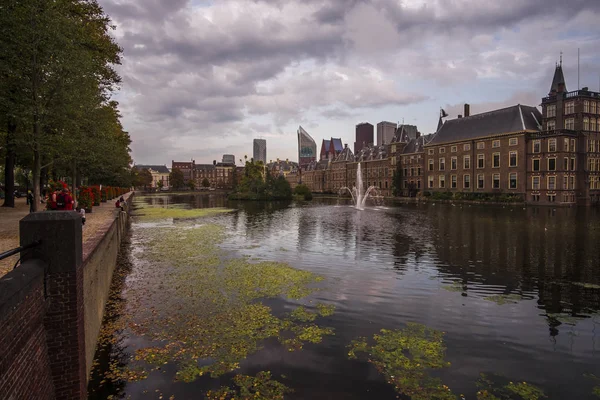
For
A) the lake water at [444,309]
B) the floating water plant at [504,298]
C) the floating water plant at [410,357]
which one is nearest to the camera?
the floating water plant at [410,357]

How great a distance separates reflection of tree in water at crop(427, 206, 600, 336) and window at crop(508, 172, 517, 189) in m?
37.3

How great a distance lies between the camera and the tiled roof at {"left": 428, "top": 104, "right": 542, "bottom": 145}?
6372cm

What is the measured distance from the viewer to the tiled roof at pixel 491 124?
63.7 m

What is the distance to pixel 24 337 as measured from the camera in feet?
16.0

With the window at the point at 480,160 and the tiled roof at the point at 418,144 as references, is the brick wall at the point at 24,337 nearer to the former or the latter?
the window at the point at 480,160

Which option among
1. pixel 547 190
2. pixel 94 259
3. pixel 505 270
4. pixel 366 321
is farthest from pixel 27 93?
pixel 547 190

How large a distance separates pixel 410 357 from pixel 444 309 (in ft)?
12.5

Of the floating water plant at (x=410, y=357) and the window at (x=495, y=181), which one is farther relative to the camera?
the window at (x=495, y=181)

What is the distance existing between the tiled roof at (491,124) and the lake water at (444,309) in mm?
46505

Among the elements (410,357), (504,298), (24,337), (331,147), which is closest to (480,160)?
(504,298)

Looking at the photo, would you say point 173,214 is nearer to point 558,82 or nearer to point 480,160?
point 480,160

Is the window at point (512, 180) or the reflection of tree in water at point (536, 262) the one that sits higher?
the window at point (512, 180)

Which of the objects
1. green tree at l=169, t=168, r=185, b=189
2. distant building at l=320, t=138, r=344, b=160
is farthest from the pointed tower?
green tree at l=169, t=168, r=185, b=189

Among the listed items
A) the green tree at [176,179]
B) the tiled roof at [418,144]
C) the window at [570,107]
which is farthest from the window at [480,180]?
the green tree at [176,179]
